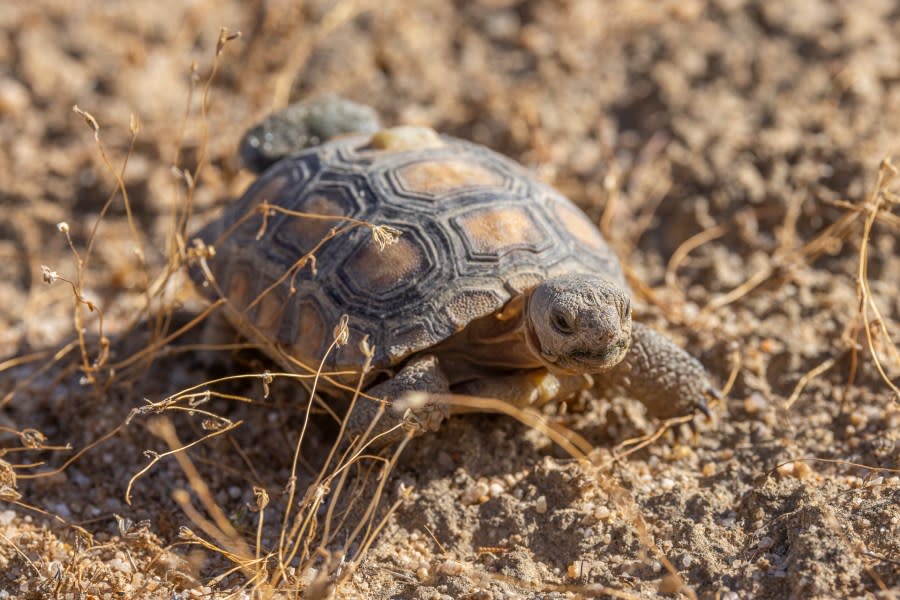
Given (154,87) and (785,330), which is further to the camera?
(154,87)

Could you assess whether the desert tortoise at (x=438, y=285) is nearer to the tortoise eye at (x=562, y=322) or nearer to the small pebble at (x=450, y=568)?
the tortoise eye at (x=562, y=322)

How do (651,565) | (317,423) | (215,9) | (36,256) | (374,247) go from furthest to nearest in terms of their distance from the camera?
(215,9)
(36,256)
(317,423)
(374,247)
(651,565)

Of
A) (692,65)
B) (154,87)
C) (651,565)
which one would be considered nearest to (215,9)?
(154,87)

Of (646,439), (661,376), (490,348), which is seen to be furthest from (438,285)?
(646,439)

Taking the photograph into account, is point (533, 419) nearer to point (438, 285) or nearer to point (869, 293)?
point (438, 285)

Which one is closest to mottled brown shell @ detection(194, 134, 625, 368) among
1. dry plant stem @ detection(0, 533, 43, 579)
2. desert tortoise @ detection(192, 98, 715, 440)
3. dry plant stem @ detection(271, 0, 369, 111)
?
desert tortoise @ detection(192, 98, 715, 440)

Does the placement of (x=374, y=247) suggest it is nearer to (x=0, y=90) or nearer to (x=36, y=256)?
(x=36, y=256)

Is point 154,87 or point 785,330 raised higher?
point 154,87
